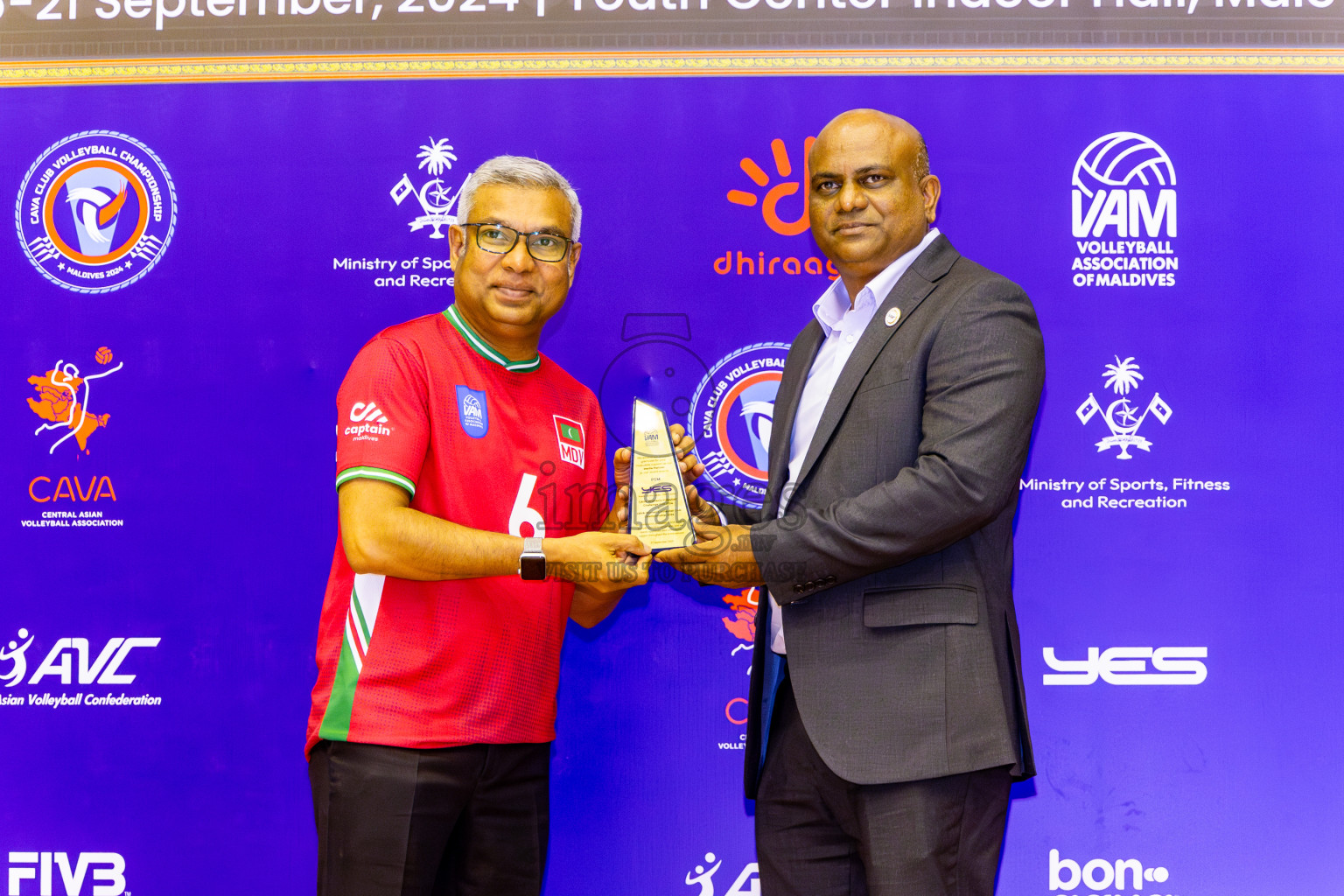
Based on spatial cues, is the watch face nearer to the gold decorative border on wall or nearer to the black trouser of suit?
the black trouser of suit

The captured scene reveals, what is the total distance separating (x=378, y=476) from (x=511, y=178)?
31.3 inches

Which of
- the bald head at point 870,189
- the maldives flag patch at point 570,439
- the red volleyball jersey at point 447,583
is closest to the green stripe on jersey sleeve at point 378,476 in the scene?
the red volleyball jersey at point 447,583

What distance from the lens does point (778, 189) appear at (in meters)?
3.27

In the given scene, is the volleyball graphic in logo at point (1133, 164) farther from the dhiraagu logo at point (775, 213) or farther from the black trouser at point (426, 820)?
the black trouser at point (426, 820)

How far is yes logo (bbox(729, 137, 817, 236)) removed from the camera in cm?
326

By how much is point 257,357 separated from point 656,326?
4.33 feet

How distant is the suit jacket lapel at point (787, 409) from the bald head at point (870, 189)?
262 millimetres

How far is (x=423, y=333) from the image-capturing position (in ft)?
8.02

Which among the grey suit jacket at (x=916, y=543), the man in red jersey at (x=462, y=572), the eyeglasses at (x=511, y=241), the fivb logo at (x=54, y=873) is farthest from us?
the fivb logo at (x=54, y=873)

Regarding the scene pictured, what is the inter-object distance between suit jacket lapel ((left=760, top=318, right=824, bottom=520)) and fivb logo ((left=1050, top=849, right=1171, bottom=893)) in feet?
5.68

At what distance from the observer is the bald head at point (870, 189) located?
2199 mm

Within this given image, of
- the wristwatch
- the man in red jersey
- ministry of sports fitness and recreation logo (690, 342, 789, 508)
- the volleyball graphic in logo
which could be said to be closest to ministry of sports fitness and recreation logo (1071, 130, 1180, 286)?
the volleyball graphic in logo

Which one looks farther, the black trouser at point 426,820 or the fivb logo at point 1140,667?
the fivb logo at point 1140,667

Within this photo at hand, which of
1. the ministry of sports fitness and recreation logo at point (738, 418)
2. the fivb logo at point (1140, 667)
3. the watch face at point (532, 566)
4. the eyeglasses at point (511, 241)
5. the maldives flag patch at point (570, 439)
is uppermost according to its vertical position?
the eyeglasses at point (511, 241)
